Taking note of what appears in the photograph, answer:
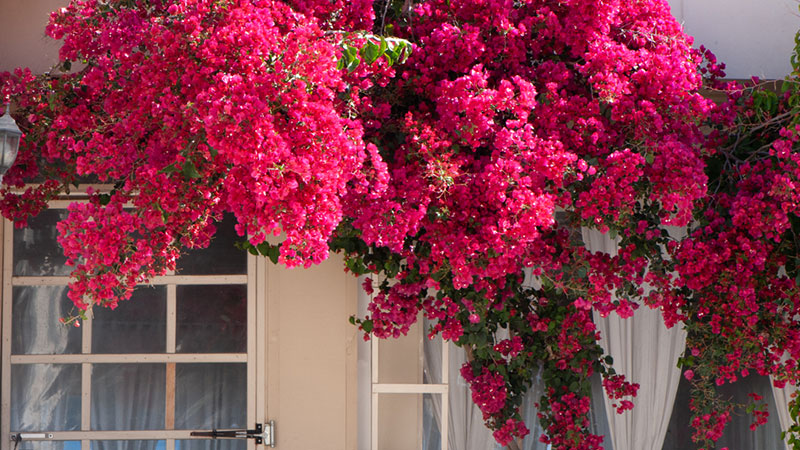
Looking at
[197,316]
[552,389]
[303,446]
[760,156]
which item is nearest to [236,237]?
[197,316]

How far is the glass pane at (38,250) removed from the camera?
4.78m

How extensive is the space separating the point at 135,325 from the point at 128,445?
0.68 m

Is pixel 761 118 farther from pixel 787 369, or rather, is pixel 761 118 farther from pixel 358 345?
pixel 358 345

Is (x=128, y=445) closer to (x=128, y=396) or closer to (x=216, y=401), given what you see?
(x=128, y=396)

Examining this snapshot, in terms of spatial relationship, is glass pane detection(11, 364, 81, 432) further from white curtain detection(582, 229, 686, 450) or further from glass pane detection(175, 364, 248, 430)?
white curtain detection(582, 229, 686, 450)

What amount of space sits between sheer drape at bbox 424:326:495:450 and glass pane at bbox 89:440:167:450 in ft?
5.17

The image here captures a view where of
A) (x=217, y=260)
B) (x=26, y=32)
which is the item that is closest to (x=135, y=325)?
(x=217, y=260)

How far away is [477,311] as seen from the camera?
390 centimetres

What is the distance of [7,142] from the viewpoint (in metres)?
3.45

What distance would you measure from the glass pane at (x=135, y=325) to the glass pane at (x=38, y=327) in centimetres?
14

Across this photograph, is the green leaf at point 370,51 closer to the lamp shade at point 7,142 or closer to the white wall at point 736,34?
the lamp shade at point 7,142

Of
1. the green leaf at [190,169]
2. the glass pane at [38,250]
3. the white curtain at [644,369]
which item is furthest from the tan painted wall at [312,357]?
the green leaf at [190,169]

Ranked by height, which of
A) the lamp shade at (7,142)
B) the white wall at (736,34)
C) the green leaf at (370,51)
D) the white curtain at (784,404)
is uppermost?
the white wall at (736,34)

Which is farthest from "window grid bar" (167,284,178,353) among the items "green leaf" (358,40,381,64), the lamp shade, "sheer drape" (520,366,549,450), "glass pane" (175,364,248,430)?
"green leaf" (358,40,381,64)
